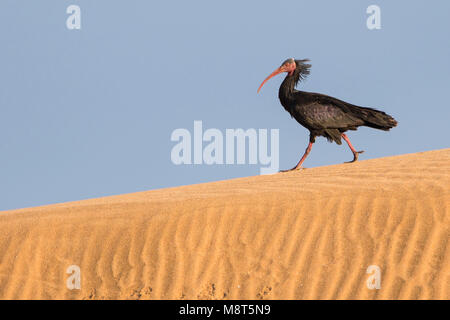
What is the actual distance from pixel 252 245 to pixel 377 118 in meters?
5.74

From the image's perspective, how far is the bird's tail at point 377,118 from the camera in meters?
12.1

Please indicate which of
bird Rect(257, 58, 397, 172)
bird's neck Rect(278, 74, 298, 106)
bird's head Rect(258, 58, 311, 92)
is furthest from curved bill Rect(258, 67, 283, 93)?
bird Rect(257, 58, 397, 172)

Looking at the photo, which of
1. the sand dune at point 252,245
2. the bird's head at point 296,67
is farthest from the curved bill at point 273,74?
the sand dune at point 252,245

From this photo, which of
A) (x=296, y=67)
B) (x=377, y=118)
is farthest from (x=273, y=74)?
(x=377, y=118)

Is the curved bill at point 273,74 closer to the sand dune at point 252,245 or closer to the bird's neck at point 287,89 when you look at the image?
the bird's neck at point 287,89

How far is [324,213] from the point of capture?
25.5 feet

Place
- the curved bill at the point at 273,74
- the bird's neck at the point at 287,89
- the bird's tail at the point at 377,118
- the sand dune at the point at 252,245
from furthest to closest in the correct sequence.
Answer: the curved bill at the point at 273,74
the bird's neck at the point at 287,89
the bird's tail at the point at 377,118
the sand dune at the point at 252,245

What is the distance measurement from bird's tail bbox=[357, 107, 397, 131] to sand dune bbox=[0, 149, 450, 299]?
3.16 m

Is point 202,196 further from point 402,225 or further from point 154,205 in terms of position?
point 402,225

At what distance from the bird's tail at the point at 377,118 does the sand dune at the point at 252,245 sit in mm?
3156

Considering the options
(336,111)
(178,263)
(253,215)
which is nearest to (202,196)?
(253,215)

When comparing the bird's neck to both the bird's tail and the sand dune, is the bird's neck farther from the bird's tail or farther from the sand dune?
the sand dune

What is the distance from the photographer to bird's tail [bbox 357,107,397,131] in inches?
478
